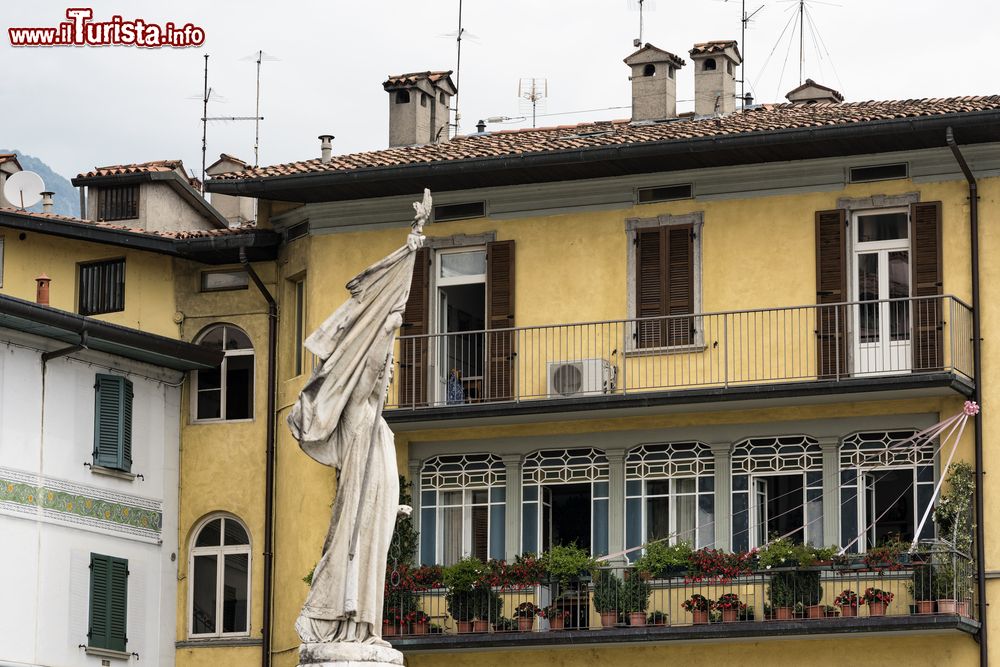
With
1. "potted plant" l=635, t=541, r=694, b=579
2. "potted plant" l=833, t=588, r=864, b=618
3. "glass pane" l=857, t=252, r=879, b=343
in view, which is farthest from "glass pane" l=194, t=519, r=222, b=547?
"glass pane" l=857, t=252, r=879, b=343

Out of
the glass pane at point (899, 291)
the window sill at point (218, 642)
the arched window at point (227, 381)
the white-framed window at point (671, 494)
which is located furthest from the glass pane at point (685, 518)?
the arched window at point (227, 381)

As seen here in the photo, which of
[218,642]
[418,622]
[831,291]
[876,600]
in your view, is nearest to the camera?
[876,600]

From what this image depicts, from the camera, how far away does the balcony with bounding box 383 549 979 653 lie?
3159 centimetres

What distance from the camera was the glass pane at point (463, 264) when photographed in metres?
35.7

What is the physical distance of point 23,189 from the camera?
1490 inches

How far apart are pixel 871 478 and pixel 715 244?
4.09 metres

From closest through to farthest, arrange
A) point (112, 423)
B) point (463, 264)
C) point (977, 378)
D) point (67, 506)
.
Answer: point (977, 378), point (67, 506), point (112, 423), point (463, 264)

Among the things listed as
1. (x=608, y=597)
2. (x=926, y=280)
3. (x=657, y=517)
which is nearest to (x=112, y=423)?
(x=608, y=597)

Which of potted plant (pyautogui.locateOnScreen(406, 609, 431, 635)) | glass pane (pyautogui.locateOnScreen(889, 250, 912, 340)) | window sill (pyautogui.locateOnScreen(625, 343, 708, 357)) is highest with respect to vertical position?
glass pane (pyautogui.locateOnScreen(889, 250, 912, 340))

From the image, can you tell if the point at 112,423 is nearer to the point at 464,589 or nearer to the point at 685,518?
the point at 464,589

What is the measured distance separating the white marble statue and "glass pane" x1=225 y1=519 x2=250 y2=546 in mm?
20793

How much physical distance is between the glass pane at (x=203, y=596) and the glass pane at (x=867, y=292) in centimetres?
1073

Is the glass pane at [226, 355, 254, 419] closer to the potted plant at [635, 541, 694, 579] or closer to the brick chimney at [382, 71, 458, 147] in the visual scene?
the brick chimney at [382, 71, 458, 147]

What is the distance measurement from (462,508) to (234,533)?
3.94 m
